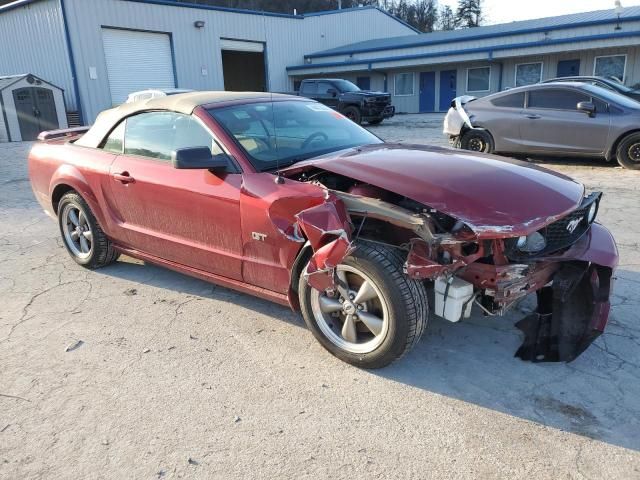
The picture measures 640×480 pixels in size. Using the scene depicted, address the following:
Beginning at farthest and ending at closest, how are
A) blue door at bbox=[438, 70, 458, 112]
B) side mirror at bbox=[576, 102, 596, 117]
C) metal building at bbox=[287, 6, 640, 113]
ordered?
blue door at bbox=[438, 70, 458, 112]
metal building at bbox=[287, 6, 640, 113]
side mirror at bbox=[576, 102, 596, 117]

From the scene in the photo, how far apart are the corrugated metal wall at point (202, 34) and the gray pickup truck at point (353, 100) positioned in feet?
9.88

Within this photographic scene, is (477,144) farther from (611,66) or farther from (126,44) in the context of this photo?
(126,44)

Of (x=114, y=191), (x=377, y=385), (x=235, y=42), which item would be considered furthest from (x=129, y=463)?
(x=235, y=42)

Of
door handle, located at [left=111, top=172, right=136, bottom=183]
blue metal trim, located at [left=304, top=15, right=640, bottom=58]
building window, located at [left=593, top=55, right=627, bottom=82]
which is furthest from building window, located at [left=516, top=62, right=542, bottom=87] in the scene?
door handle, located at [left=111, top=172, right=136, bottom=183]

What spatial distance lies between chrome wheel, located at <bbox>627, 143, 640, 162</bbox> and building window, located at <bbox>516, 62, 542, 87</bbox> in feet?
55.3

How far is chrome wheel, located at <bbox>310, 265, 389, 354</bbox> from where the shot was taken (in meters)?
2.98

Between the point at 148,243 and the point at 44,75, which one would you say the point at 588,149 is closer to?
the point at 148,243

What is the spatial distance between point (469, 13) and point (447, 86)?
45492 mm

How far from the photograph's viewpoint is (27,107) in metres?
18.2

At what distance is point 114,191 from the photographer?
427cm

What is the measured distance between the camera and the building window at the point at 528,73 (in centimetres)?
2397

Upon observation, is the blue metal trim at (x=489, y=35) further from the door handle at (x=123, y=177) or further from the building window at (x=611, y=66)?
the door handle at (x=123, y=177)

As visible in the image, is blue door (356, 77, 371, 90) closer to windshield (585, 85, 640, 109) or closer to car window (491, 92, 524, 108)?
car window (491, 92, 524, 108)

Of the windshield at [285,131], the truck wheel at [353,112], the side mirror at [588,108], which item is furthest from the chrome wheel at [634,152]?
the truck wheel at [353,112]
